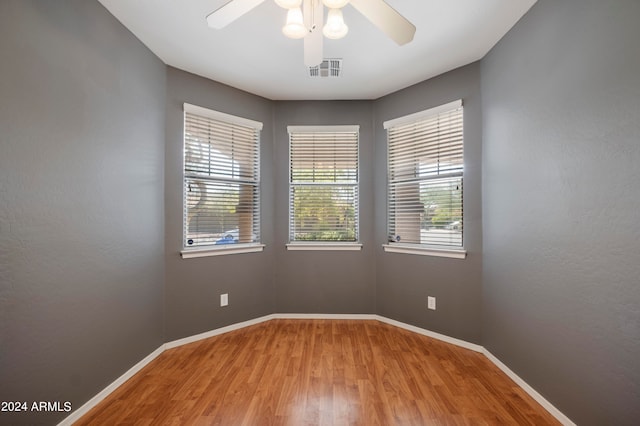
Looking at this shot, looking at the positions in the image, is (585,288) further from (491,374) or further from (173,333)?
(173,333)

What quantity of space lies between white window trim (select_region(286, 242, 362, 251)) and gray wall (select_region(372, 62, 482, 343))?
27cm

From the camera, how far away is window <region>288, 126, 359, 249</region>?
3559 millimetres

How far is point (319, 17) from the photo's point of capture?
146 cm

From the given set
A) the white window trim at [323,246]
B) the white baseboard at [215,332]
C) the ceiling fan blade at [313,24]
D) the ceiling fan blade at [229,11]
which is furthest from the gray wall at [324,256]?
the ceiling fan blade at [229,11]

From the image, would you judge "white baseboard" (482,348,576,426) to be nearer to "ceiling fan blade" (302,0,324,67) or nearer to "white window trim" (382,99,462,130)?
"white window trim" (382,99,462,130)

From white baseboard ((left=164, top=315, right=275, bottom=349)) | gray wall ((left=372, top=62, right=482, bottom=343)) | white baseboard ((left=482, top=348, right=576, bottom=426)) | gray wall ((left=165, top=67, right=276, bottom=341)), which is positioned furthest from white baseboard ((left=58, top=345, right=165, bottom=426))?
white baseboard ((left=482, top=348, right=576, bottom=426))

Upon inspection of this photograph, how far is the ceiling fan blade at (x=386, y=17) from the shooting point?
4.32ft

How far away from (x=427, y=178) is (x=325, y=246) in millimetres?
1378

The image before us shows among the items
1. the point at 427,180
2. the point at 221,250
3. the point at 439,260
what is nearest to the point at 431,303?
the point at 439,260

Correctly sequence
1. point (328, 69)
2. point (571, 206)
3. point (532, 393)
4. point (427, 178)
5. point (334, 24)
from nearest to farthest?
1. point (334, 24)
2. point (571, 206)
3. point (532, 393)
4. point (328, 69)
5. point (427, 178)

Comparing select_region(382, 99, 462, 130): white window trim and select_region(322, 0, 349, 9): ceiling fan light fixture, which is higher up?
select_region(382, 99, 462, 130): white window trim

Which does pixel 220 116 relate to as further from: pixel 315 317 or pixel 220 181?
pixel 315 317

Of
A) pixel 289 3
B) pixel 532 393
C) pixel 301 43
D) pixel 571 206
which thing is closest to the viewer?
pixel 289 3

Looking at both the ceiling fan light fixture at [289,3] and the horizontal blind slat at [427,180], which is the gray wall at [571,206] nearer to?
the horizontal blind slat at [427,180]
